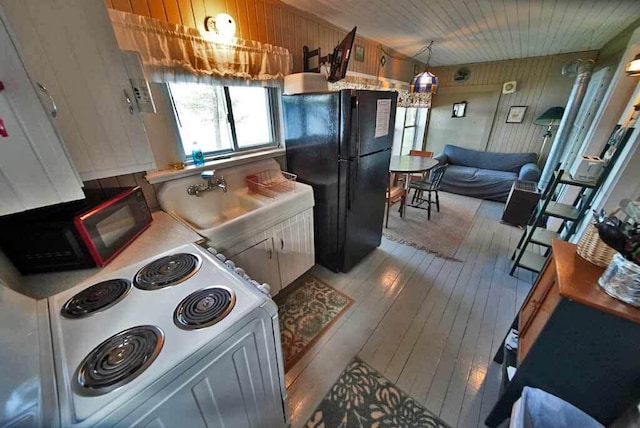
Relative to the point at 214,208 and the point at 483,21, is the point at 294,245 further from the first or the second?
the point at 483,21

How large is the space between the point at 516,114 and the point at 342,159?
4.77m

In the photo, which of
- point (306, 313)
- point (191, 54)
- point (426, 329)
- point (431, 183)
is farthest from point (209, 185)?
point (431, 183)

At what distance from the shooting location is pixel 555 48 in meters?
3.55

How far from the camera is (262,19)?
186cm

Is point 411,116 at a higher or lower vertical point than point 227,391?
higher

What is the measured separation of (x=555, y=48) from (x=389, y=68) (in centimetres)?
254

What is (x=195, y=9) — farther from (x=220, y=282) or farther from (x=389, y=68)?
(x=389, y=68)

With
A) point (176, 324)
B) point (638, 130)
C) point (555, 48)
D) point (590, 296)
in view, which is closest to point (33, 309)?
point (176, 324)

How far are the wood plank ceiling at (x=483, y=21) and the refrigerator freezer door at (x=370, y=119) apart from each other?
0.83m

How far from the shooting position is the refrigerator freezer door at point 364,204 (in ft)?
6.72

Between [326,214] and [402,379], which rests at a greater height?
[326,214]

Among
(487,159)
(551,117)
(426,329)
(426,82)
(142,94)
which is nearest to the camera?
(142,94)

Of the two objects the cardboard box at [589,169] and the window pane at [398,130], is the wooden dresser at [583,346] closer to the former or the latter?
the cardboard box at [589,169]

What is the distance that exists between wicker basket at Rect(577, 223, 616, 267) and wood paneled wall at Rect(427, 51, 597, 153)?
472 cm
